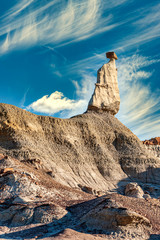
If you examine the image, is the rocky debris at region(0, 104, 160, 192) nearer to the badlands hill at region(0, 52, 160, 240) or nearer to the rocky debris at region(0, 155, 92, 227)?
the badlands hill at region(0, 52, 160, 240)

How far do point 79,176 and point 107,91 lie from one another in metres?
20.8

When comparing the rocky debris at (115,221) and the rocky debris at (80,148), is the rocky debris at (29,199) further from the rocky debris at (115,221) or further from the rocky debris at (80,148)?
the rocky debris at (80,148)

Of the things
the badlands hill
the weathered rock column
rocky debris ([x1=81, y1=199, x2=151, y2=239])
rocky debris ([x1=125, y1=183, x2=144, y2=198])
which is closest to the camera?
rocky debris ([x1=81, y1=199, x2=151, y2=239])

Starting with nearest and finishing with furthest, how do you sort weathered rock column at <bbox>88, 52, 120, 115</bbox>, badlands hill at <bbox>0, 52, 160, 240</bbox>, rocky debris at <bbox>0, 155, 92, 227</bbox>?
1. badlands hill at <bbox>0, 52, 160, 240</bbox>
2. rocky debris at <bbox>0, 155, 92, 227</bbox>
3. weathered rock column at <bbox>88, 52, 120, 115</bbox>

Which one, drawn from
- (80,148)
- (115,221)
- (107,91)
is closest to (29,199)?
(115,221)

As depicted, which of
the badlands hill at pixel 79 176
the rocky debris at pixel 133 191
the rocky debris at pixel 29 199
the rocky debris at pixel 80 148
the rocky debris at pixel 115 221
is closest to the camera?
the rocky debris at pixel 115 221

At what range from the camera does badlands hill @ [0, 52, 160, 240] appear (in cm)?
1027

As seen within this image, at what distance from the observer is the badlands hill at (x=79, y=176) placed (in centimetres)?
1027

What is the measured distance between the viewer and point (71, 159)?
28.9 m

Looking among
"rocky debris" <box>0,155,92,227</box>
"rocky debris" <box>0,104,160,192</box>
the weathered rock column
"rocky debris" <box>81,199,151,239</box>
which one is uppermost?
the weathered rock column

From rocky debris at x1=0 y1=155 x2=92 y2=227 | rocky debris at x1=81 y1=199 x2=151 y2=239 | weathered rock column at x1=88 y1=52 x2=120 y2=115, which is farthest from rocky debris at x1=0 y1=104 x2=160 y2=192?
rocky debris at x1=81 y1=199 x2=151 y2=239

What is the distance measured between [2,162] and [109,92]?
29.3 meters

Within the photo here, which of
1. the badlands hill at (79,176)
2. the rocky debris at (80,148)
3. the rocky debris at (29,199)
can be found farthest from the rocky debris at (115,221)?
the rocky debris at (80,148)

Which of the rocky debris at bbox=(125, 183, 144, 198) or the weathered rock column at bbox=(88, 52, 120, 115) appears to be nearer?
the rocky debris at bbox=(125, 183, 144, 198)
